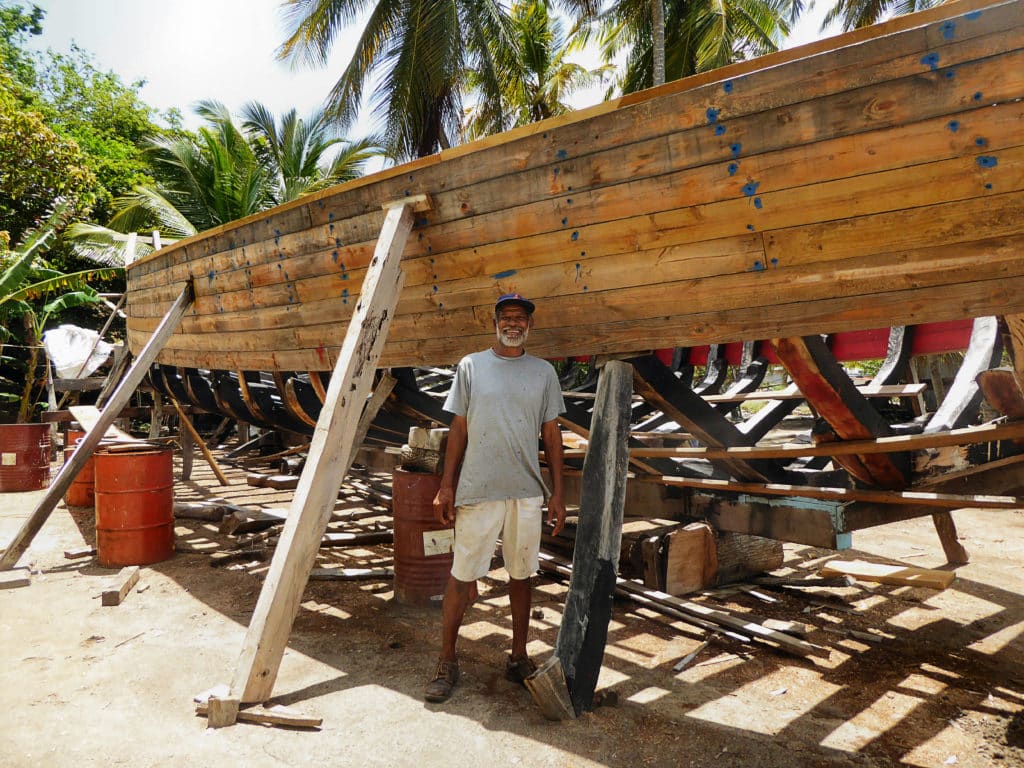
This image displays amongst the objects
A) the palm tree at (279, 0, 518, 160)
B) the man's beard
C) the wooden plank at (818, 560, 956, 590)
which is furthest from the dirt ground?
the palm tree at (279, 0, 518, 160)

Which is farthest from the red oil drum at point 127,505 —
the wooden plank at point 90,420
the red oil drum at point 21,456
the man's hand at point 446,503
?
the red oil drum at point 21,456

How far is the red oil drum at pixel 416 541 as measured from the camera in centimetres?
386

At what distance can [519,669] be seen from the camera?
2820mm

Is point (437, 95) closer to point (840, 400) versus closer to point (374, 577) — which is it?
point (374, 577)

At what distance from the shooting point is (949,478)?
9.69 ft

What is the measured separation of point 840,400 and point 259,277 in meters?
3.59

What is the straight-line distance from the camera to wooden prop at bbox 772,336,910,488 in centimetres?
256

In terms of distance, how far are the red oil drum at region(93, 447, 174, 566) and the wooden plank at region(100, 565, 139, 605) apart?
28cm

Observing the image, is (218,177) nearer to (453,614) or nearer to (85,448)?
(85,448)

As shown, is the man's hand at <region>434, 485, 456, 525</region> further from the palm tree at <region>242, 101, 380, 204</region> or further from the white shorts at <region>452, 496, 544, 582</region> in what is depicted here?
the palm tree at <region>242, 101, 380, 204</region>

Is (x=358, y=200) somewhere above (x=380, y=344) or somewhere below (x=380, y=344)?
above

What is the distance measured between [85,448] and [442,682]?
3628 millimetres

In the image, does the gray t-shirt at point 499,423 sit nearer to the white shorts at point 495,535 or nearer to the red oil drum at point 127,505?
the white shorts at point 495,535

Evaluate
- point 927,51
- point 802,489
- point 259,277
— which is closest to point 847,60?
point 927,51
